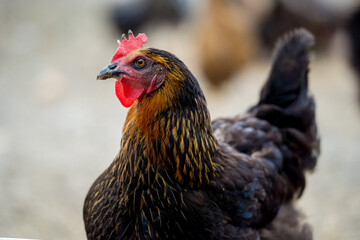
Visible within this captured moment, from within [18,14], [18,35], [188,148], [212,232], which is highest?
[18,14]

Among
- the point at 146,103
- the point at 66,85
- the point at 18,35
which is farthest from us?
the point at 18,35

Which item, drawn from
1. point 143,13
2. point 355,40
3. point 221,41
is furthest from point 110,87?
point 355,40

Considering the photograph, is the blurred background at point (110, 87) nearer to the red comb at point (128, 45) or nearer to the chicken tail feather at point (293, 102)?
the chicken tail feather at point (293, 102)

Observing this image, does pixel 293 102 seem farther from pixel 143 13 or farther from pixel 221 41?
pixel 143 13

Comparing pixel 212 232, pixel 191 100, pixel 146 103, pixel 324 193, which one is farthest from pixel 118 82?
pixel 324 193

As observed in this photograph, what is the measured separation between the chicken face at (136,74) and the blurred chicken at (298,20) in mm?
5306

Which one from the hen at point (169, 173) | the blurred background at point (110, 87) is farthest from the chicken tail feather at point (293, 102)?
the blurred background at point (110, 87)

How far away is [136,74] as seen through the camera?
1539mm

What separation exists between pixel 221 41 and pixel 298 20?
1.86m

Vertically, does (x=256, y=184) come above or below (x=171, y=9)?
below

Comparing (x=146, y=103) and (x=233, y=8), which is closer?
(x=146, y=103)

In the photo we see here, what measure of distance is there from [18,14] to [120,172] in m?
7.61

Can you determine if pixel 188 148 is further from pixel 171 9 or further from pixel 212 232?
pixel 171 9

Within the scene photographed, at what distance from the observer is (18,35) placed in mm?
7449
